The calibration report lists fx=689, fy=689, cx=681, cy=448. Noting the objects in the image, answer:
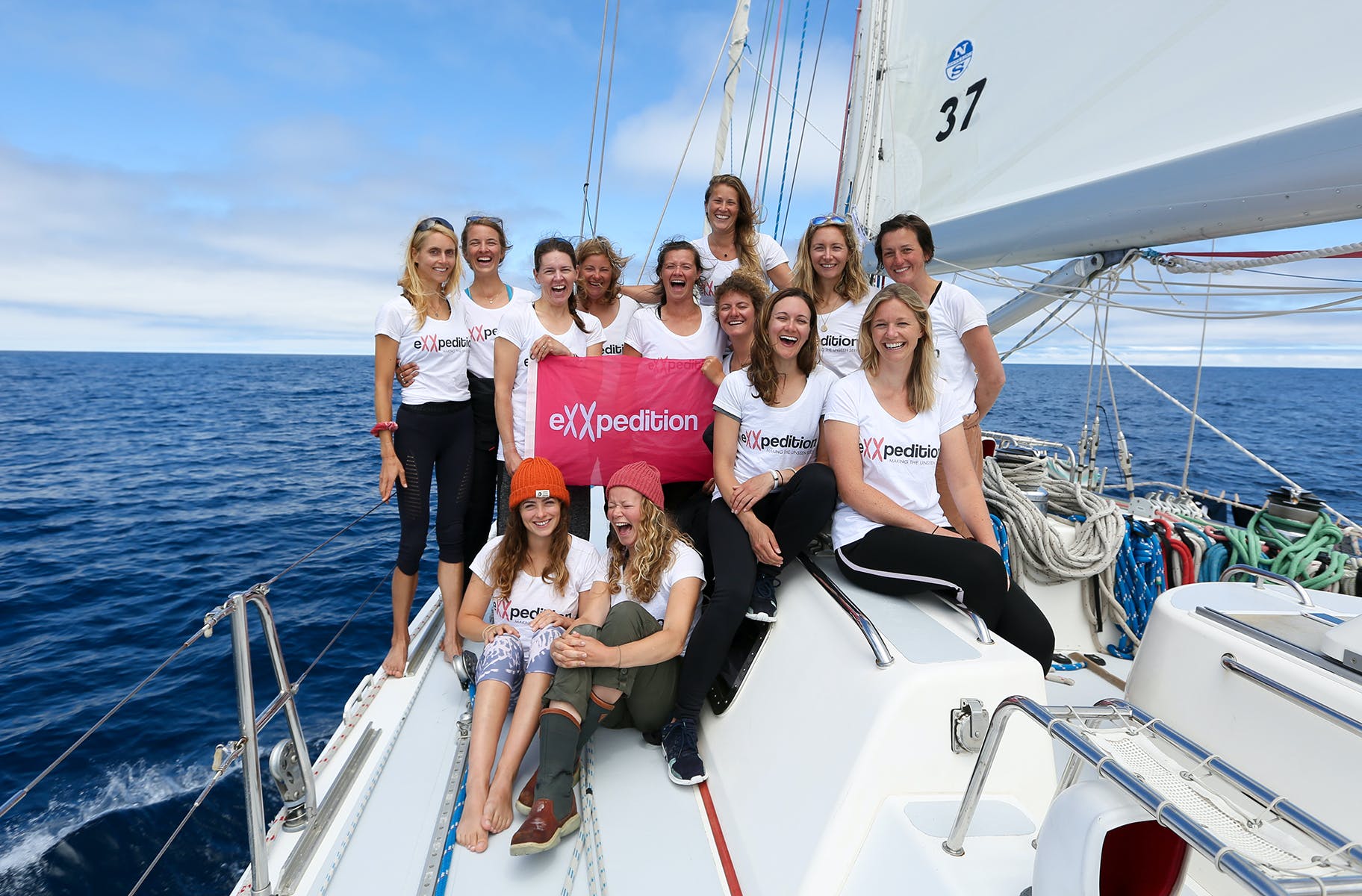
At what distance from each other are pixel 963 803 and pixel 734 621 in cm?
113

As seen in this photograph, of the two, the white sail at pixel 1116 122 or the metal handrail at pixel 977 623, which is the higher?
the white sail at pixel 1116 122

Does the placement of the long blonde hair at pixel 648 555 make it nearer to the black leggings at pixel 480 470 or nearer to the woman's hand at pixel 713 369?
the woman's hand at pixel 713 369

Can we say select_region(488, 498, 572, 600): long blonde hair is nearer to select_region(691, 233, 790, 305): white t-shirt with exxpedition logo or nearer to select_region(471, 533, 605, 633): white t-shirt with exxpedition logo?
select_region(471, 533, 605, 633): white t-shirt with exxpedition logo

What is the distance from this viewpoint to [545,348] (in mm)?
3439

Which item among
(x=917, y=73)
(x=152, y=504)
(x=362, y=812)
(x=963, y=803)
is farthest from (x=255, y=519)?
(x=963, y=803)

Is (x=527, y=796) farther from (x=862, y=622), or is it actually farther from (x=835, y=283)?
(x=835, y=283)

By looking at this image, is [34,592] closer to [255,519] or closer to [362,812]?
[255,519]

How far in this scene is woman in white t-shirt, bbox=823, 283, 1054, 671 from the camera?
2516mm

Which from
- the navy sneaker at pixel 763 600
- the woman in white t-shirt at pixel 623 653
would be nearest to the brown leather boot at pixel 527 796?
the woman in white t-shirt at pixel 623 653

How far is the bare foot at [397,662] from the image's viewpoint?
3.43 metres

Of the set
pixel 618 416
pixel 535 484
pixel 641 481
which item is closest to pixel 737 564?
pixel 641 481

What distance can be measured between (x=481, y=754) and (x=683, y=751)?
75 centimetres

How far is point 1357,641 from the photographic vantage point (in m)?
1.87

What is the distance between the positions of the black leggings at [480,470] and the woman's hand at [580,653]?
1220mm
